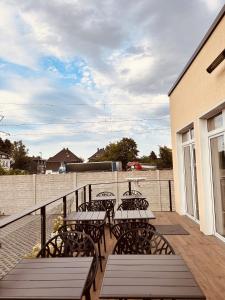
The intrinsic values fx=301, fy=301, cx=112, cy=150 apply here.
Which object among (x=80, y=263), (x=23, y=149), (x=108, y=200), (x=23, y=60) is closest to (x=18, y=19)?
(x=23, y=60)

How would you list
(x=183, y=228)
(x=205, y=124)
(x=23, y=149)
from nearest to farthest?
(x=205, y=124)
(x=183, y=228)
(x=23, y=149)

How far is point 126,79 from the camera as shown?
13.9 meters

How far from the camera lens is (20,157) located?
49.9 metres

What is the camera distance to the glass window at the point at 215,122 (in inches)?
203

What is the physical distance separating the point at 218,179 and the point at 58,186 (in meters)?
8.68

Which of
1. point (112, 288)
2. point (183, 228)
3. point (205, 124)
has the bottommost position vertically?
point (183, 228)

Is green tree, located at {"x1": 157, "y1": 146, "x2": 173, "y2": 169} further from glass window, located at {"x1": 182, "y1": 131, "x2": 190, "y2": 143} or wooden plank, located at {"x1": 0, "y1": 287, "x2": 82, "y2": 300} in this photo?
wooden plank, located at {"x1": 0, "y1": 287, "x2": 82, "y2": 300}

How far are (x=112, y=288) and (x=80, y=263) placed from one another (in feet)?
1.64

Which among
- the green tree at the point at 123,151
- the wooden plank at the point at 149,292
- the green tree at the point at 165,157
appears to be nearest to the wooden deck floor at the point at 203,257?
the wooden plank at the point at 149,292

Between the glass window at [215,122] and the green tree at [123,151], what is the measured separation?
3612cm

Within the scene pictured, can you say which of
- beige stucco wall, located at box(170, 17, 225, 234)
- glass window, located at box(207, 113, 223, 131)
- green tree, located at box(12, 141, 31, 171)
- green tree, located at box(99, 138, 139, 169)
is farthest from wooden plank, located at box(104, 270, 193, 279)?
green tree, located at box(12, 141, 31, 171)

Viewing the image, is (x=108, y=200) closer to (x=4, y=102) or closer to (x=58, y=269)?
(x=58, y=269)

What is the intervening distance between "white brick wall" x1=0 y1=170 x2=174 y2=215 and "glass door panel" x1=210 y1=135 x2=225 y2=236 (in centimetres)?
621

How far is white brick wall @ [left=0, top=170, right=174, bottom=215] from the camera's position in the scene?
11.9 meters
